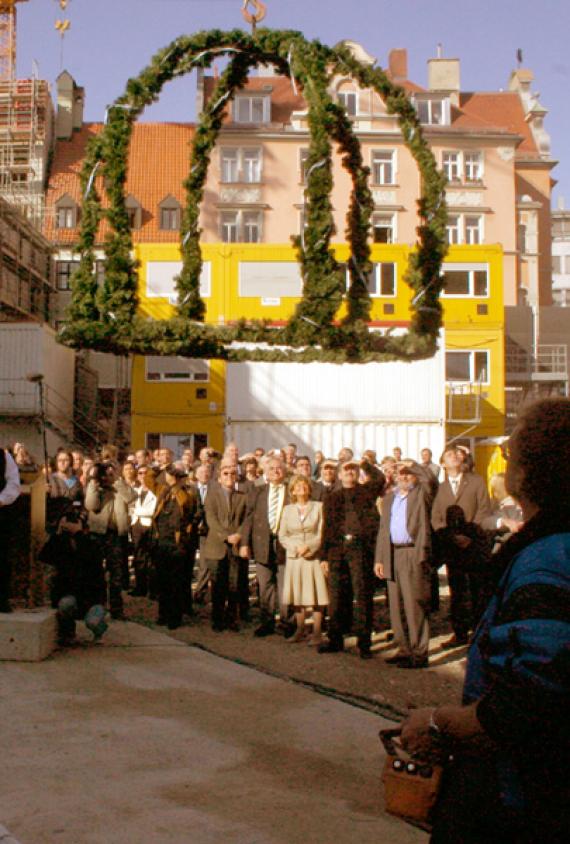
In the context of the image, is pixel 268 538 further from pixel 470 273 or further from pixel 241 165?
pixel 241 165

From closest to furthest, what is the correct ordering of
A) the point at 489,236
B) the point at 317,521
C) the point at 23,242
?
the point at 317,521 → the point at 23,242 → the point at 489,236

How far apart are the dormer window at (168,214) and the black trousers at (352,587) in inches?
1596

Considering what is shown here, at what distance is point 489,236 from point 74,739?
134 feet

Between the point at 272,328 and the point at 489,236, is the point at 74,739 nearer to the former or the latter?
the point at 272,328

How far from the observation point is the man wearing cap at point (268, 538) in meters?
10.1

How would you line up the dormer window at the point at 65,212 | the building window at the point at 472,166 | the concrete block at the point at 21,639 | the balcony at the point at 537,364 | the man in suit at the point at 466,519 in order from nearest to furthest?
1. the concrete block at the point at 21,639
2. the man in suit at the point at 466,519
3. the balcony at the point at 537,364
4. the building window at the point at 472,166
5. the dormer window at the point at 65,212

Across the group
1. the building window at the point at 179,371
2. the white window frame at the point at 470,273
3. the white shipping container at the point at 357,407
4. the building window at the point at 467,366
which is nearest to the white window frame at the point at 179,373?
the building window at the point at 179,371

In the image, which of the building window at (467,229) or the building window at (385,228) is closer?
the building window at (385,228)

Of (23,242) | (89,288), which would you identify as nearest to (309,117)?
(89,288)

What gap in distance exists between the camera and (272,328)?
7.66 m

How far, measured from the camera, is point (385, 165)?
139 ft

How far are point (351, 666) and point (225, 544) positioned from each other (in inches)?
94.0

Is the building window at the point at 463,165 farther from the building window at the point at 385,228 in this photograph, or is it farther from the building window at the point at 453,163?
the building window at the point at 385,228

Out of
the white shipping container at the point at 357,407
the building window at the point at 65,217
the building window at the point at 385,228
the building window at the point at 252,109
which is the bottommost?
the white shipping container at the point at 357,407
